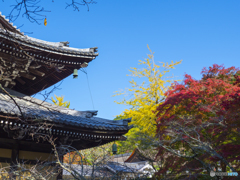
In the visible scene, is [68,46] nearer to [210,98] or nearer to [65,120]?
[65,120]

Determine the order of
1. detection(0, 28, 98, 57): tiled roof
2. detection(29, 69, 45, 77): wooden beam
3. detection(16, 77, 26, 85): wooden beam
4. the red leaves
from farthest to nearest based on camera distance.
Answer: the red leaves → detection(16, 77, 26, 85): wooden beam → detection(29, 69, 45, 77): wooden beam → detection(0, 28, 98, 57): tiled roof

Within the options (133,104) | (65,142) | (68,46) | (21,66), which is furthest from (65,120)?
(133,104)

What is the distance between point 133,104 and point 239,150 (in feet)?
28.1

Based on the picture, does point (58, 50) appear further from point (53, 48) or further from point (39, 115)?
point (39, 115)

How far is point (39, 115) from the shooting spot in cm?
507

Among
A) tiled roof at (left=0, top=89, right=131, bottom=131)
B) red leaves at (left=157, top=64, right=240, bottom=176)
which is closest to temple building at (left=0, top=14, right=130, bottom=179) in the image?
tiled roof at (left=0, top=89, right=131, bottom=131)

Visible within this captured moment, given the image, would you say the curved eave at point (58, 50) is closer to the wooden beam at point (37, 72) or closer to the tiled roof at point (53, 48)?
the tiled roof at point (53, 48)

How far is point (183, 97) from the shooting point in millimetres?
8797

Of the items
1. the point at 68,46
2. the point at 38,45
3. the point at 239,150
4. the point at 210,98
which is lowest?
the point at 239,150

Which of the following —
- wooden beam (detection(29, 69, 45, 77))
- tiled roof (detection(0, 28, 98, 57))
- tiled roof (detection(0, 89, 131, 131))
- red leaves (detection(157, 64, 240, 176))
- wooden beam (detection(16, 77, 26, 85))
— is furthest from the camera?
red leaves (detection(157, 64, 240, 176))

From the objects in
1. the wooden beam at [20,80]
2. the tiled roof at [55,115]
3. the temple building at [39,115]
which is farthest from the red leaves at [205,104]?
the wooden beam at [20,80]

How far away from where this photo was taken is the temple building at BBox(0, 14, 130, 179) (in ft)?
16.8

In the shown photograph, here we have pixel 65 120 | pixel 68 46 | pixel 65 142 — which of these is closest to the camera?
pixel 65 120

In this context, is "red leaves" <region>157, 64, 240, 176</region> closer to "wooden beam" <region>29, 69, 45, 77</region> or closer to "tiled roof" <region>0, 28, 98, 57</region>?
"tiled roof" <region>0, 28, 98, 57</region>
